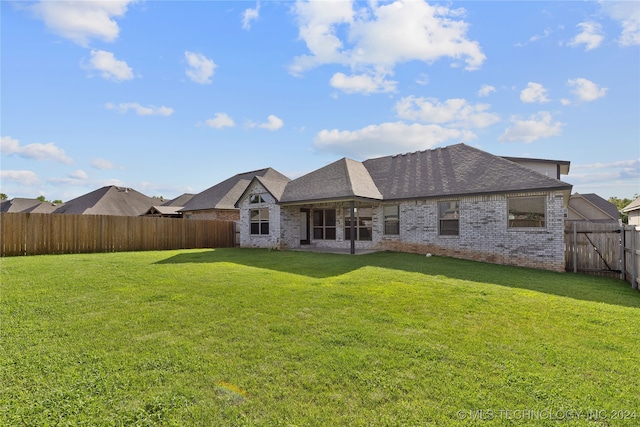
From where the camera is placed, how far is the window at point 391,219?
1502cm

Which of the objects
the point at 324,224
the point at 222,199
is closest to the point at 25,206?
the point at 222,199

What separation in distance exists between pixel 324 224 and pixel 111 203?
24.9 metres

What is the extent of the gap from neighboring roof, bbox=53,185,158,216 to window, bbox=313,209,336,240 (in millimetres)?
22697

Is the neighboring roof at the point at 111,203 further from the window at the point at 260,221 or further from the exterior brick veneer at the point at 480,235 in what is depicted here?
the exterior brick veneer at the point at 480,235

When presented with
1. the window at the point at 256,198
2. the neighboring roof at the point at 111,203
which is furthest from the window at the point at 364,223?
→ the neighboring roof at the point at 111,203

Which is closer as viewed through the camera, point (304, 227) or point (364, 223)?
point (364, 223)

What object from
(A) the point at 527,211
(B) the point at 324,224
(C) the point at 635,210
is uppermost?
(C) the point at 635,210

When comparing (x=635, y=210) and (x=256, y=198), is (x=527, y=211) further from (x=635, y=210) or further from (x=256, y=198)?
(x=635, y=210)

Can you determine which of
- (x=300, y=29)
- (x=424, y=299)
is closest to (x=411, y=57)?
(x=300, y=29)

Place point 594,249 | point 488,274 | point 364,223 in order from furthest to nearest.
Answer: point 364,223, point 594,249, point 488,274

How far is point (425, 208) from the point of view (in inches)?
547

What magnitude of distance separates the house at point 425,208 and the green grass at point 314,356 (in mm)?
4741

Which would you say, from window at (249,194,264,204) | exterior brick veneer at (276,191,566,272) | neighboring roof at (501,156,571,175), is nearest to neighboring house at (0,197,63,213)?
window at (249,194,264,204)

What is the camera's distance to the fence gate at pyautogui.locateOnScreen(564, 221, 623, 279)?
9.68 meters
